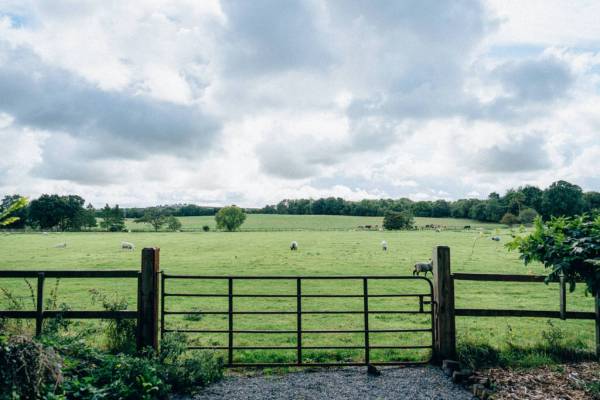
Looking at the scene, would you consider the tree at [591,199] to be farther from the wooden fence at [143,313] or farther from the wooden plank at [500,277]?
the wooden fence at [143,313]

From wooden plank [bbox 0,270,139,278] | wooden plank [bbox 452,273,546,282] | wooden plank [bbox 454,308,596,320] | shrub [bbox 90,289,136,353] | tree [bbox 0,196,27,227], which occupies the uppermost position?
tree [bbox 0,196,27,227]

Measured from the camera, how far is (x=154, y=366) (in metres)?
6.01

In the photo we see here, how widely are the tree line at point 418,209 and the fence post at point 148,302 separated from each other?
94.3m

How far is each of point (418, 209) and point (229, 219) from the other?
221ft

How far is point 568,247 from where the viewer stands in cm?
614

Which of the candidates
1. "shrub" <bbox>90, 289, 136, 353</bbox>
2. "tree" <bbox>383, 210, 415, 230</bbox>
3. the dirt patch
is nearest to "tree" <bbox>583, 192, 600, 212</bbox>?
"tree" <bbox>383, 210, 415, 230</bbox>

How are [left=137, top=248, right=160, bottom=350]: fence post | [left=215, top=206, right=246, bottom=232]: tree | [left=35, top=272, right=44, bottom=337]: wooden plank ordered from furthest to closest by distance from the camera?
[left=215, top=206, right=246, bottom=232]: tree, [left=35, top=272, right=44, bottom=337]: wooden plank, [left=137, top=248, right=160, bottom=350]: fence post

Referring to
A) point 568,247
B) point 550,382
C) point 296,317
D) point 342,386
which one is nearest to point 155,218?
point 296,317

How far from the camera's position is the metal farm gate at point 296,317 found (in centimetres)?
704

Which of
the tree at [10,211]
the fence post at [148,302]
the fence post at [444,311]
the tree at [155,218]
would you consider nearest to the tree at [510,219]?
the tree at [155,218]

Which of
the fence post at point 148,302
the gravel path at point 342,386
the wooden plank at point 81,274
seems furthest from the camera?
the wooden plank at point 81,274

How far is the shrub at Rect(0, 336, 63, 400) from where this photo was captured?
15.5 ft

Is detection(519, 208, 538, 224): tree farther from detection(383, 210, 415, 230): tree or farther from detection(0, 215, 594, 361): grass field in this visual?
detection(0, 215, 594, 361): grass field

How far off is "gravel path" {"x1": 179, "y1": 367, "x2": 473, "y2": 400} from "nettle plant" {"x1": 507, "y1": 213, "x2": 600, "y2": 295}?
2.34 metres
